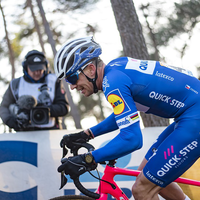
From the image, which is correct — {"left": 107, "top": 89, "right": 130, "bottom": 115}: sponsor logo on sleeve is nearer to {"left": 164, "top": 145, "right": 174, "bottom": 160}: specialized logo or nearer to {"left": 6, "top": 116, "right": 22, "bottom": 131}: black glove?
{"left": 164, "top": 145, "right": 174, "bottom": 160}: specialized logo

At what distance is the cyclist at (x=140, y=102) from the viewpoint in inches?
101

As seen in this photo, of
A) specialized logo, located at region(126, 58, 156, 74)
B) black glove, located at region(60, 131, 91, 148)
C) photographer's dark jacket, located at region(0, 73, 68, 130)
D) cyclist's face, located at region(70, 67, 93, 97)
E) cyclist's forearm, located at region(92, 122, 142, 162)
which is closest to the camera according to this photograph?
cyclist's forearm, located at region(92, 122, 142, 162)

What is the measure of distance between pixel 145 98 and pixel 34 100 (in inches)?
81.2

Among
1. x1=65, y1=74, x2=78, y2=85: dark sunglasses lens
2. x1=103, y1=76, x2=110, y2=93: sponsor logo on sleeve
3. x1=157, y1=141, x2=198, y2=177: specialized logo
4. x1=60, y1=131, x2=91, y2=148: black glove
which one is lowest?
x1=157, y1=141, x2=198, y2=177: specialized logo

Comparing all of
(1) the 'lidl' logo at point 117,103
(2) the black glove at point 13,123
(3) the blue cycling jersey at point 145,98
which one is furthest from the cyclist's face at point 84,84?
(2) the black glove at point 13,123

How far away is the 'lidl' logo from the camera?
2.57 meters

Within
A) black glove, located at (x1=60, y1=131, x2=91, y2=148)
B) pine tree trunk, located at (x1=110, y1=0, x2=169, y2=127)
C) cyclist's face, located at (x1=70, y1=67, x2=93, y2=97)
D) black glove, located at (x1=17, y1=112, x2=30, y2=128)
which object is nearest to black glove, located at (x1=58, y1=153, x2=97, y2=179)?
black glove, located at (x1=60, y1=131, x2=91, y2=148)

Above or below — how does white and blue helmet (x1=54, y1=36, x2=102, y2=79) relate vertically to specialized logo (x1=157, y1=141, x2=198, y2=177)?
above

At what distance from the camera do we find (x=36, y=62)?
476cm

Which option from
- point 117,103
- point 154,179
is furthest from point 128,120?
point 154,179

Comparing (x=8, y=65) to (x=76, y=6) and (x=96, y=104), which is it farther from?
(x=96, y=104)

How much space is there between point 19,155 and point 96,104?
71.5ft

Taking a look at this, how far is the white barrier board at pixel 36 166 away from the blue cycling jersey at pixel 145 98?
1.56m

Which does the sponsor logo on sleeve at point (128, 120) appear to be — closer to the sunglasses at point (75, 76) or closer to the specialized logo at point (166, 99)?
the specialized logo at point (166, 99)
